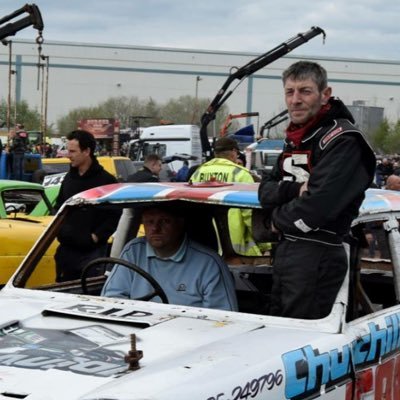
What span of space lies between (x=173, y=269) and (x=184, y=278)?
0.31 feet

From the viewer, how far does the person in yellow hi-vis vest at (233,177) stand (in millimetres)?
5758

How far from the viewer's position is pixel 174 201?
438 centimetres

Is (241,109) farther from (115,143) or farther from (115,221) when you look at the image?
(115,221)

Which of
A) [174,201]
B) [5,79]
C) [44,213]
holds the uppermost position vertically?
[5,79]

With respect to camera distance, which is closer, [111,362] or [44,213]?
[111,362]

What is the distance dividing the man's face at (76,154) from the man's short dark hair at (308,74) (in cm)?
360

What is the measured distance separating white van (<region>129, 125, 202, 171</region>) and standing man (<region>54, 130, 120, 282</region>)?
23.6 metres

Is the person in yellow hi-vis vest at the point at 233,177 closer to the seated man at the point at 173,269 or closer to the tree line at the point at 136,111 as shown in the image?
the seated man at the point at 173,269

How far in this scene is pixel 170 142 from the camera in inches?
1246

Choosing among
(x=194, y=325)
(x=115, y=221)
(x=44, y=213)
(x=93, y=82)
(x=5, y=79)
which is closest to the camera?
(x=194, y=325)

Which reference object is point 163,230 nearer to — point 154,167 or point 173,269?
point 173,269

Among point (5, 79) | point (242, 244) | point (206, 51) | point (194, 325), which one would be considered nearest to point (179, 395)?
point (194, 325)

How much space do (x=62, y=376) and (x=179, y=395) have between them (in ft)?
1.45

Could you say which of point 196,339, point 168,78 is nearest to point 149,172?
point 196,339
